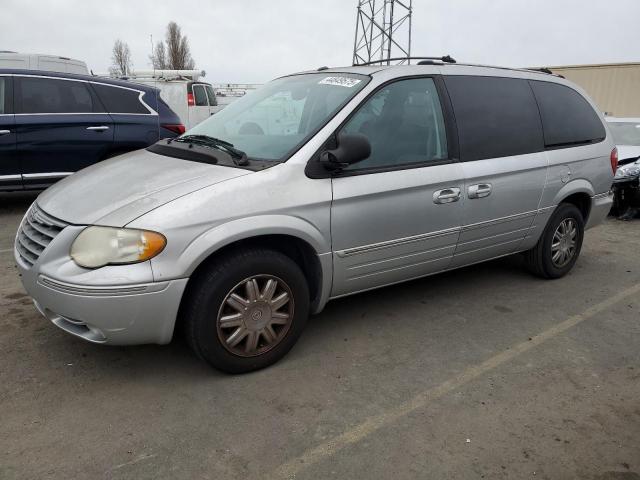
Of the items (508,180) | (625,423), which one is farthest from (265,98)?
(625,423)

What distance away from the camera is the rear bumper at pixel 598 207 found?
194 inches

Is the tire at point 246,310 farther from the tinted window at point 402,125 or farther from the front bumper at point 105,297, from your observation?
the tinted window at point 402,125

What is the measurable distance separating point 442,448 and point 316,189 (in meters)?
1.50

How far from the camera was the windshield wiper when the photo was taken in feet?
10.3

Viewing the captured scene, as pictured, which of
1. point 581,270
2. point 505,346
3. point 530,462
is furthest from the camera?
point 581,270

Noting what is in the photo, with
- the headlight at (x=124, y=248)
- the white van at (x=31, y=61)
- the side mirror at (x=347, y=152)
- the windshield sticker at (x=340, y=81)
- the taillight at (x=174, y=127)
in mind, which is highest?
the white van at (x=31, y=61)

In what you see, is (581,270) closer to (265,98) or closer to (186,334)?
(265,98)

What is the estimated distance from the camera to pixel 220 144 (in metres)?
3.50

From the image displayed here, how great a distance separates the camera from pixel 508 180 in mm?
4031

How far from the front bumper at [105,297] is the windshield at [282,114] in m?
1.02

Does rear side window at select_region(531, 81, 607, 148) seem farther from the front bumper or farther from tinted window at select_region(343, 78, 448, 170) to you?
the front bumper

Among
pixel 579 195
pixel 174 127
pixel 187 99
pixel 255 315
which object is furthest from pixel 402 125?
pixel 187 99

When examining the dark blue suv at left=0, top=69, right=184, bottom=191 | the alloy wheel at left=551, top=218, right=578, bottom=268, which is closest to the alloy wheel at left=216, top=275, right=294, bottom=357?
the alloy wheel at left=551, top=218, right=578, bottom=268

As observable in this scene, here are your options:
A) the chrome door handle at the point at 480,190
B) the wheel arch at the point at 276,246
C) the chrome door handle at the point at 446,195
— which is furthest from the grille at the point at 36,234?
the chrome door handle at the point at 480,190
